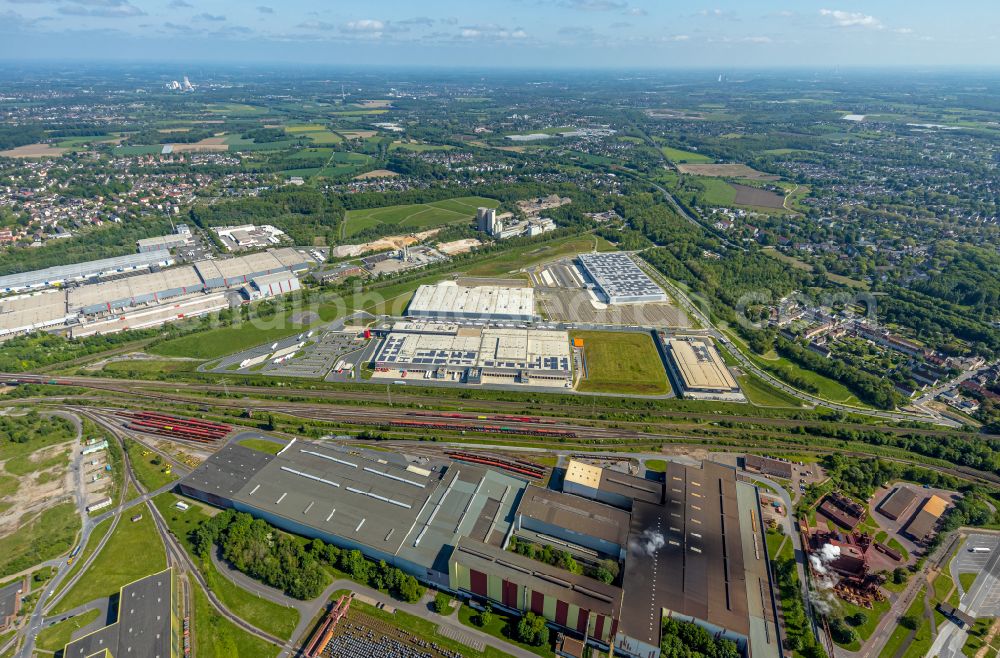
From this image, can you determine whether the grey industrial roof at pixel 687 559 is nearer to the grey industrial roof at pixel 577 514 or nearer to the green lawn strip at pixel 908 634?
the grey industrial roof at pixel 577 514

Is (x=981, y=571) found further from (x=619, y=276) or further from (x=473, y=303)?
(x=473, y=303)

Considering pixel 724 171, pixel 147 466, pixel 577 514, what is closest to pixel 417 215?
pixel 147 466

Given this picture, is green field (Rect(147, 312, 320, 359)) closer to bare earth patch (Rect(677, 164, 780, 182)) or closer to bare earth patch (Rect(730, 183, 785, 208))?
bare earth patch (Rect(730, 183, 785, 208))

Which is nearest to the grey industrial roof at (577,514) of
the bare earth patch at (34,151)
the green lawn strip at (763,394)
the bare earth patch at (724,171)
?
the green lawn strip at (763,394)

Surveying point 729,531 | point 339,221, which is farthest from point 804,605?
point 339,221

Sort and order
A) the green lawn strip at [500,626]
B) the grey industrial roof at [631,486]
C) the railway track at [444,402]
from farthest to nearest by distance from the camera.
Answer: the railway track at [444,402] → the grey industrial roof at [631,486] → the green lawn strip at [500,626]

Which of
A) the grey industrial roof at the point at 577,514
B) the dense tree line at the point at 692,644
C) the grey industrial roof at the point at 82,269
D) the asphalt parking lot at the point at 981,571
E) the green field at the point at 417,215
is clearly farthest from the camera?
the green field at the point at 417,215
